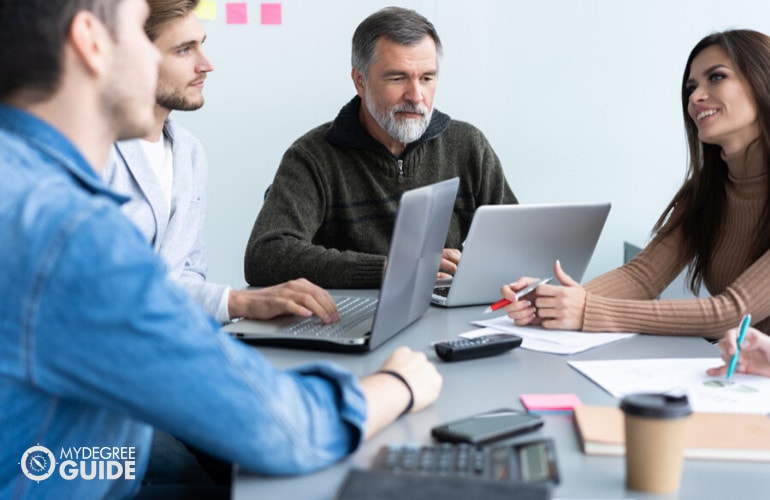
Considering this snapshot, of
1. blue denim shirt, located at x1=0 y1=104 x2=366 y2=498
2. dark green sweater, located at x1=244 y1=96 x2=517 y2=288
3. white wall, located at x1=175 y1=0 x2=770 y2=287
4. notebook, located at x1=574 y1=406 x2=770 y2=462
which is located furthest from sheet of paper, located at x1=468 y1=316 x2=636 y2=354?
white wall, located at x1=175 y1=0 x2=770 y2=287

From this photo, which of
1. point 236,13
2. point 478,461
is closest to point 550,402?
point 478,461

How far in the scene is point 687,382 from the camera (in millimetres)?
1306

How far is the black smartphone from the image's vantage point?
1.02 meters

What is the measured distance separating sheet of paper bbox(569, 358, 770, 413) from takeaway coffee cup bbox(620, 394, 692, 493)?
0.95 ft

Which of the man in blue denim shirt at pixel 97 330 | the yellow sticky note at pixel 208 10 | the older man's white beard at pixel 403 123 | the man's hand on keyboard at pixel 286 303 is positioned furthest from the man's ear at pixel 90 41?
the yellow sticky note at pixel 208 10

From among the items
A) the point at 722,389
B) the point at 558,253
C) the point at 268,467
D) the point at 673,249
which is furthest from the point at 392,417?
the point at 673,249

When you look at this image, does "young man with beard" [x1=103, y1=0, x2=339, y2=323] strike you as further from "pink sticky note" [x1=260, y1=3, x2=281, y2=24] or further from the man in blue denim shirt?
"pink sticky note" [x1=260, y1=3, x2=281, y2=24]

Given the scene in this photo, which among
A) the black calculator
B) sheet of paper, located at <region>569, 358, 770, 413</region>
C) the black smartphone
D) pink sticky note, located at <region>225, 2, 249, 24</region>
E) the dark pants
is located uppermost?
pink sticky note, located at <region>225, 2, 249, 24</region>

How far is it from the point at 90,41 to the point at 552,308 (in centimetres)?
107

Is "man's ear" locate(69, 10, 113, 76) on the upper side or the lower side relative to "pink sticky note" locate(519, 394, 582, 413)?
upper

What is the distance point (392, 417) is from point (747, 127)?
143 centimetres

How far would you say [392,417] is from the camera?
1078 mm

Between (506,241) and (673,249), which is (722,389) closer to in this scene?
(506,241)

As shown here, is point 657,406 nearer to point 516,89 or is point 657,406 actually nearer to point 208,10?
point 516,89
